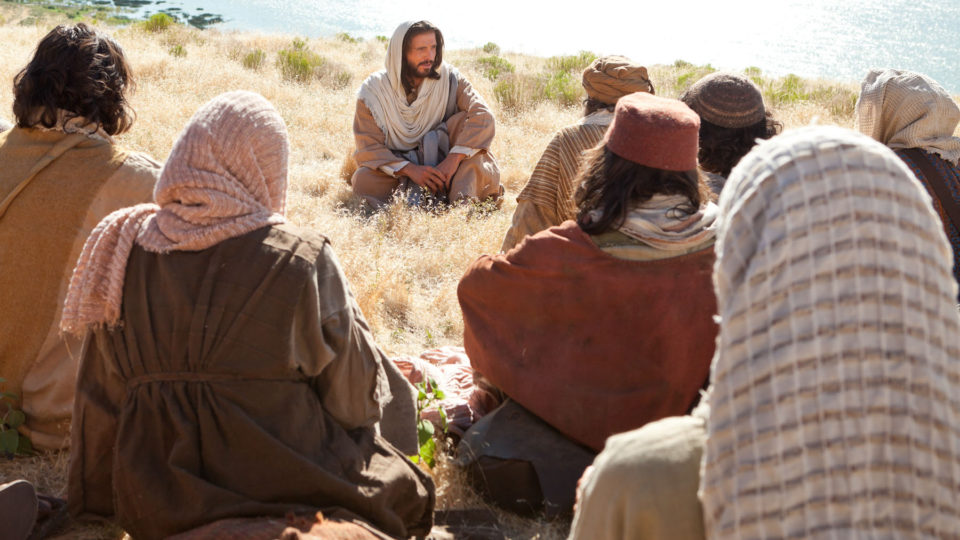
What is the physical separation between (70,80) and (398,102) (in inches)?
130

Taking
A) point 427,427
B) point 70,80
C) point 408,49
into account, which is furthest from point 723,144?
point 408,49

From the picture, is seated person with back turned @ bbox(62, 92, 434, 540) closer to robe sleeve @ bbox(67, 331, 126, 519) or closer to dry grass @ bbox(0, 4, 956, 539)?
robe sleeve @ bbox(67, 331, 126, 519)

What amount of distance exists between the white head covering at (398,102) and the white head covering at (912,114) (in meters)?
3.25

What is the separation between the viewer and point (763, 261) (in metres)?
1.34

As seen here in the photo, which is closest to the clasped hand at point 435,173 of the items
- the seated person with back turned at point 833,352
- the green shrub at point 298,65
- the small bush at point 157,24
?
the seated person with back turned at point 833,352

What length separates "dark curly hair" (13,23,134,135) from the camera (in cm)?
321

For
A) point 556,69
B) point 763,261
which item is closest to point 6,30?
point 556,69

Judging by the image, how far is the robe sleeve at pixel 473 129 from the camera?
636 centimetres

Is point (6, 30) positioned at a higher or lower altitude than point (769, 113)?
lower

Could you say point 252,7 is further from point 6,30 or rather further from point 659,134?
point 659,134

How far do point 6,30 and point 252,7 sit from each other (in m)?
22.4

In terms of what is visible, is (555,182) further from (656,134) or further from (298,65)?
(298,65)

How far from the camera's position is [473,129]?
638cm

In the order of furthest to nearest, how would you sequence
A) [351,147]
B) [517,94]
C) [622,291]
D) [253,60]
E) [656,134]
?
[253,60] → [517,94] → [351,147] → [622,291] → [656,134]
